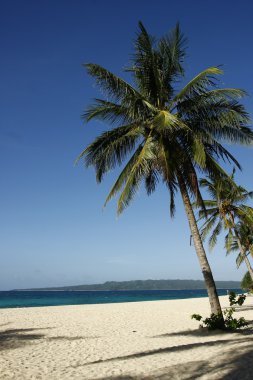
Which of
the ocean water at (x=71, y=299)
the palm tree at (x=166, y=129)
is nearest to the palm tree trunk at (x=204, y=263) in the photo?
the palm tree at (x=166, y=129)

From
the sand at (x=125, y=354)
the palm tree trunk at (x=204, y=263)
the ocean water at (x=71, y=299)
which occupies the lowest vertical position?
the ocean water at (x=71, y=299)

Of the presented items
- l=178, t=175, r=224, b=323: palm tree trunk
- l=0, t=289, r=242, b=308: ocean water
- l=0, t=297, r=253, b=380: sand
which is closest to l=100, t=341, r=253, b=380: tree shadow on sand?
l=0, t=297, r=253, b=380: sand

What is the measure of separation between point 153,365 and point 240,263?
2992cm

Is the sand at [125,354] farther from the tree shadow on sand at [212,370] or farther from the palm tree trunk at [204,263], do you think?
the palm tree trunk at [204,263]

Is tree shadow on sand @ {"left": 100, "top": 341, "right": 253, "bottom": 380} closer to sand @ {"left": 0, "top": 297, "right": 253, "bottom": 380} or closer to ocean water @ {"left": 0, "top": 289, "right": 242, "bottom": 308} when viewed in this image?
sand @ {"left": 0, "top": 297, "right": 253, "bottom": 380}

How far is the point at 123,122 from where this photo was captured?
13906mm

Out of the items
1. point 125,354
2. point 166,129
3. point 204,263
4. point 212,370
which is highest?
point 166,129

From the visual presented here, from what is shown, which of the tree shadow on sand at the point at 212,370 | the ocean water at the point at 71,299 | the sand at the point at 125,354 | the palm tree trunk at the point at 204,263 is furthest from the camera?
the ocean water at the point at 71,299

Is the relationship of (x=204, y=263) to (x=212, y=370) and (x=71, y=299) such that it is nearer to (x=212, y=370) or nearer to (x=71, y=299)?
(x=212, y=370)

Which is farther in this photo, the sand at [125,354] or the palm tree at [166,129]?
the palm tree at [166,129]

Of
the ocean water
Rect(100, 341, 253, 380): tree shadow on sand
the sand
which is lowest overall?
the ocean water

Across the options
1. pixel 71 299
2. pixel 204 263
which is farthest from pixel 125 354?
pixel 71 299

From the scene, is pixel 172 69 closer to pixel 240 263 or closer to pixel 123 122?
pixel 123 122

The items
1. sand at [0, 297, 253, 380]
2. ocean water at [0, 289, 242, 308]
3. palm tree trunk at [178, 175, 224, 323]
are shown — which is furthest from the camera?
ocean water at [0, 289, 242, 308]
